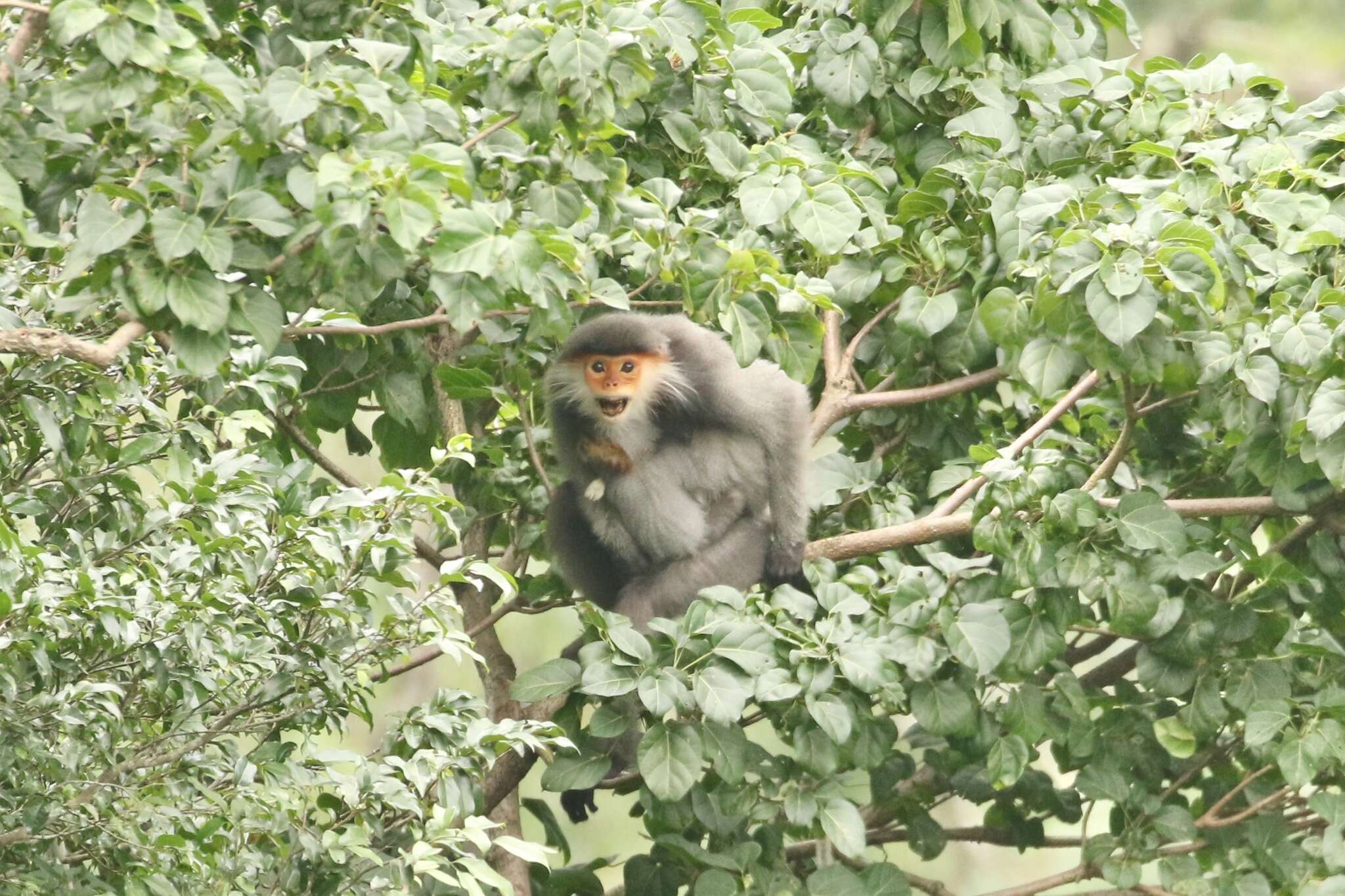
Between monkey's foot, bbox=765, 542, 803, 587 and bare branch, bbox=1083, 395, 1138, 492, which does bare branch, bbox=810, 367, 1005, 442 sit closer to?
monkey's foot, bbox=765, 542, 803, 587

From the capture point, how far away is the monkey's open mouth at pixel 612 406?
3855mm

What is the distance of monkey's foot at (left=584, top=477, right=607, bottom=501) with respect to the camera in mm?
4066

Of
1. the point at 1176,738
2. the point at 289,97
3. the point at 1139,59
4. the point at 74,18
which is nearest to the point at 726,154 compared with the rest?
the point at 289,97

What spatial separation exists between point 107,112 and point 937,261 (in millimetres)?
2182

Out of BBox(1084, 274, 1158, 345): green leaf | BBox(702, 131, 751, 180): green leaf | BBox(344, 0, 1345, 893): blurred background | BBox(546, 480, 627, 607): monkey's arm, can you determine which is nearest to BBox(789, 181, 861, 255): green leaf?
BBox(702, 131, 751, 180): green leaf

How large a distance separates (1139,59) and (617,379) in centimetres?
917

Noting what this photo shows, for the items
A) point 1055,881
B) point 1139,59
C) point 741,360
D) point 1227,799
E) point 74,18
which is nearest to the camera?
point 74,18

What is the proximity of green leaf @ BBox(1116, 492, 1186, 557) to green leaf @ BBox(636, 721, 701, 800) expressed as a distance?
102 centimetres

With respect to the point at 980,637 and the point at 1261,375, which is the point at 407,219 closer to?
the point at 980,637

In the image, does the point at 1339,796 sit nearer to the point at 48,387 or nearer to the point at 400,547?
the point at 400,547

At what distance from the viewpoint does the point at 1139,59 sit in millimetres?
11797

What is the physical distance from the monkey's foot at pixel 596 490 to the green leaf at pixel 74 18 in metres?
2.23

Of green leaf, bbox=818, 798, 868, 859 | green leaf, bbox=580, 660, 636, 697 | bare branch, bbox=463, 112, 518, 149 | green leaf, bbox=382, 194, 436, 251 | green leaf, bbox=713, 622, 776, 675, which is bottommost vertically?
green leaf, bbox=818, 798, 868, 859

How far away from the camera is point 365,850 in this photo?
2.79 m
